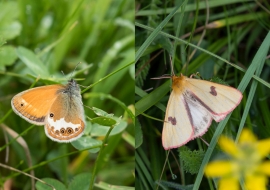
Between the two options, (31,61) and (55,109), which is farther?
(31,61)

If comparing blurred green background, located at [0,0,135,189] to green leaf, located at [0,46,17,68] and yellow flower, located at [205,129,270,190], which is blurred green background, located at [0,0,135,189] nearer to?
green leaf, located at [0,46,17,68]

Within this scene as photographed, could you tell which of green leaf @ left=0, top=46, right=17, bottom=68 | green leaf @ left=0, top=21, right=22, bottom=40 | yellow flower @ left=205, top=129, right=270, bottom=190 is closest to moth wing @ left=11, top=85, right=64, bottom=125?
green leaf @ left=0, top=46, right=17, bottom=68

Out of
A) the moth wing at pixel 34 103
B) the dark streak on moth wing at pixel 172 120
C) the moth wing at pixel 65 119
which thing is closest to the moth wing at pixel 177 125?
→ the dark streak on moth wing at pixel 172 120

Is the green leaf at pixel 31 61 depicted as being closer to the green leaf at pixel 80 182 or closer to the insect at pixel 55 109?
the insect at pixel 55 109

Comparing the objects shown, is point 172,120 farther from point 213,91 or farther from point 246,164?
point 246,164

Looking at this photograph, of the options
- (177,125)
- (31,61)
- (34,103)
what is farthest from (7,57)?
(177,125)

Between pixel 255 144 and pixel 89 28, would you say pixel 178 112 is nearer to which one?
pixel 255 144
